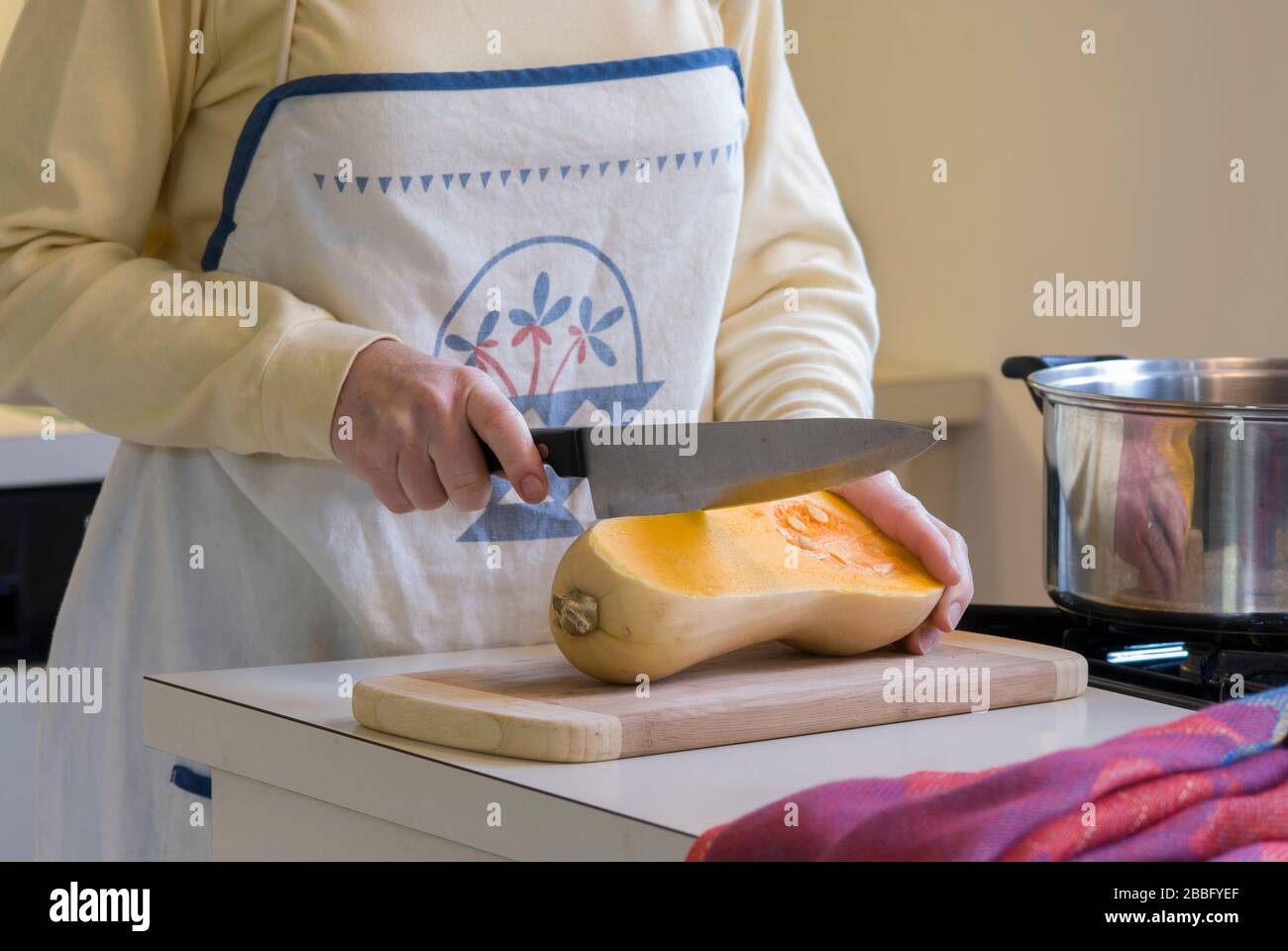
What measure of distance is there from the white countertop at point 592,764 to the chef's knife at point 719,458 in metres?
0.14

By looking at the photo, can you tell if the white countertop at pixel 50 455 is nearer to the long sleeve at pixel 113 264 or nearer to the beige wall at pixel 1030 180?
the long sleeve at pixel 113 264

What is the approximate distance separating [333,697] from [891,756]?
31 centimetres

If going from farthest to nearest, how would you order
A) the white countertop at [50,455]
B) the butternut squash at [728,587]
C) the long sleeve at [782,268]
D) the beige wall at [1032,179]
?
the beige wall at [1032,179] < the white countertop at [50,455] < the long sleeve at [782,268] < the butternut squash at [728,587]

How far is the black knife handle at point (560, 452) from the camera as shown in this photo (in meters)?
0.84

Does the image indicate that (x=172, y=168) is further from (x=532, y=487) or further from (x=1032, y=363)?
(x=1032, y=363)

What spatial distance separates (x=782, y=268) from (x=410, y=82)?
0.35m

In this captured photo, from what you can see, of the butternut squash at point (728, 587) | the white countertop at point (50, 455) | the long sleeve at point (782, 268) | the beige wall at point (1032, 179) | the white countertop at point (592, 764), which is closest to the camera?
the white countertop at point (592, 764)

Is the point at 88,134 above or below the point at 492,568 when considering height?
above

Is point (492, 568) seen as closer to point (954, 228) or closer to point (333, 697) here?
point (333, 697)

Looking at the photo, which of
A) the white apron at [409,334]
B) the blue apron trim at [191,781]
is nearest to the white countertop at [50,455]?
the white apron at [409,334]

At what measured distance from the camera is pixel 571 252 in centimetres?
103

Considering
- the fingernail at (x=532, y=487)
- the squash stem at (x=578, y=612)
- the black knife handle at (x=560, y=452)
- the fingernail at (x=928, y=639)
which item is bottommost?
the fingernail at (x=928, y=639)

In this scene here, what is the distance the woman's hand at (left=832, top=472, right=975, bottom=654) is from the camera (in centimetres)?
92
